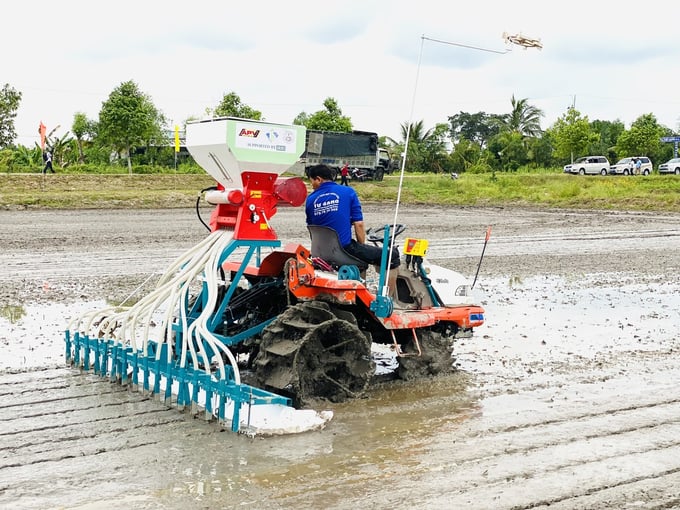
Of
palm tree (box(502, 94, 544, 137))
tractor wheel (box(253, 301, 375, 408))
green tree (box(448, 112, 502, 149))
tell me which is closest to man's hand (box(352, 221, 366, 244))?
tractor wheel (box(253, 301, 375, 408))

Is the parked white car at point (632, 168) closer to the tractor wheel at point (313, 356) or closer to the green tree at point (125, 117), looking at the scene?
the green tree at point (125, 117)

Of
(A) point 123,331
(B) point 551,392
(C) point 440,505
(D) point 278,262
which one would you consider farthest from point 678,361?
(A) point 123,331

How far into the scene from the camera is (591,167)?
4744 centimetres

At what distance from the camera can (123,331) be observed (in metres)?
6.97

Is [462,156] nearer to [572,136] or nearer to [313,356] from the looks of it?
[572,136]

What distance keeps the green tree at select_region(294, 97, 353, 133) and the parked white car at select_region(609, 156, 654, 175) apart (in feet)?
49.1

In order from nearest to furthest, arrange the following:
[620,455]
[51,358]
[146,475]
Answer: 1. [146,475]
2. [620,455]
3. [51,358]

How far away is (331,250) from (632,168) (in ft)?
142

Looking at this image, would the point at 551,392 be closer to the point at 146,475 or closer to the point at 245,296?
the point at 245,296

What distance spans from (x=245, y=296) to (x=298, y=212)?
775 inches

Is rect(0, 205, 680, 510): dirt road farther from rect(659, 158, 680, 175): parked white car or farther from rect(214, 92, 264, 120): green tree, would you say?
rect(659, 158, 680, 175): parked white car

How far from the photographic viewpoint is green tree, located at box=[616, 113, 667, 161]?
51.2 metres

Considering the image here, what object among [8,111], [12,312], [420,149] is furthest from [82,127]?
[12,312]

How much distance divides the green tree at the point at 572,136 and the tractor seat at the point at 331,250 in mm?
46504
